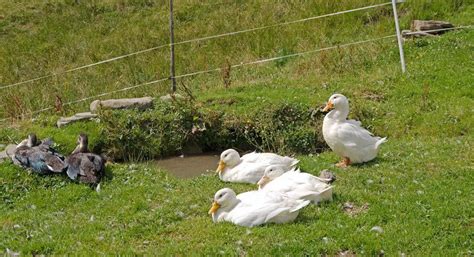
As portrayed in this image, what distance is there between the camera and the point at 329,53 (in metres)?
15.5

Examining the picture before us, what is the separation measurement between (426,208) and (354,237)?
1098 millimetres

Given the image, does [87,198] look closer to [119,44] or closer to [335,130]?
[335,130]

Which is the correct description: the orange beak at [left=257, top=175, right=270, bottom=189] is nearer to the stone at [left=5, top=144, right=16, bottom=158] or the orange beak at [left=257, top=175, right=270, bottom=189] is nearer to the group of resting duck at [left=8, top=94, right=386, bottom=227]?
the group of resting duck at [left=8, top=94, right=386, bottom=227]

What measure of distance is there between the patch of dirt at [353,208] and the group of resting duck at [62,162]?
3866mm

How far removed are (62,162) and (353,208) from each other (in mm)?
4634

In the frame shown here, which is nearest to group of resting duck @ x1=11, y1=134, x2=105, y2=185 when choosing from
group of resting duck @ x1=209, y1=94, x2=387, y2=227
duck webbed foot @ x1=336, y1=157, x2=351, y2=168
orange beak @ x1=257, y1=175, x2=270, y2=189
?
group of resting duck @ x1=209, y1=94, x2=387, y2=227

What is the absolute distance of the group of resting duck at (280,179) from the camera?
7.20 metres

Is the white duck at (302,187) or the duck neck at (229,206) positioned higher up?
the white duck at (302,187)

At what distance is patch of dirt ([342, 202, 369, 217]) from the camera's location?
748cm

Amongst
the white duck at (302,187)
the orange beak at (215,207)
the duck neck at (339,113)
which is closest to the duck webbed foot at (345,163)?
the duck neck at (339,113)

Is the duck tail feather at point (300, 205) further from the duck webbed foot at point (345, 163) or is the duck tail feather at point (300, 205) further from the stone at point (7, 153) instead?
the stone at point (7, 153)

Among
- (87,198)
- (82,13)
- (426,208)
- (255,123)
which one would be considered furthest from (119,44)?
(426,208)

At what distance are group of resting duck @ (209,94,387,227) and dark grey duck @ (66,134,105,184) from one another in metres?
1.88

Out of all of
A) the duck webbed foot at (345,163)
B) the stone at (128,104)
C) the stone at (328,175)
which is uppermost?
the stone at (328,175)
